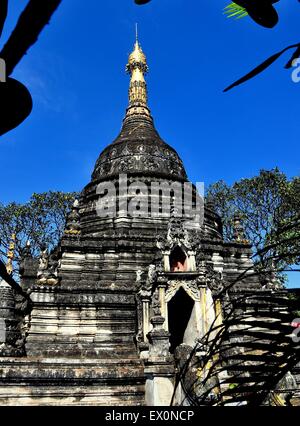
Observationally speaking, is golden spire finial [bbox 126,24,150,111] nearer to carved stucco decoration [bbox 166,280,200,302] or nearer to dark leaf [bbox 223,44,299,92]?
carved stucco decoration [bbox 166,280,200,302]

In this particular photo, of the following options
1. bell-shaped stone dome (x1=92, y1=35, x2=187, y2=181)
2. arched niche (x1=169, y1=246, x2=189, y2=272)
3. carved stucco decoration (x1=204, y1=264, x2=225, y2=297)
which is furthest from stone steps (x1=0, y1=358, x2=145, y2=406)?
bell-shaped stone dome (x1=92, y1=35, x2=187, y2=181)

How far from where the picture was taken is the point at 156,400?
35.8 feet

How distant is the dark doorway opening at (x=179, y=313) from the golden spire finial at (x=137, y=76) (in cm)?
1792

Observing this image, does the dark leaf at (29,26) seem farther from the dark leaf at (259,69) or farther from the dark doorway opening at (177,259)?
the dark doorway opening at (177,259)

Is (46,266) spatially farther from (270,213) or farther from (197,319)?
(270,213)

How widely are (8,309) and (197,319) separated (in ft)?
23.1

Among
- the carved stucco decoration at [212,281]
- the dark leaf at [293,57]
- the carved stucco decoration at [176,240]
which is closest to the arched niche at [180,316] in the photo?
the carved stucco decoration at [212,281]

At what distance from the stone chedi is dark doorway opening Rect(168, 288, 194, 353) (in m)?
0.04

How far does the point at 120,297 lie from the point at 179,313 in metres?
2.43

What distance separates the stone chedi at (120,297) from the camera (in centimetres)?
1210

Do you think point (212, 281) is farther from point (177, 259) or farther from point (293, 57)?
point (293, 57)

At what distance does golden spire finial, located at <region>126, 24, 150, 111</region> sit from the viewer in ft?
99.2

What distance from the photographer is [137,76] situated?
31672 millimetres
